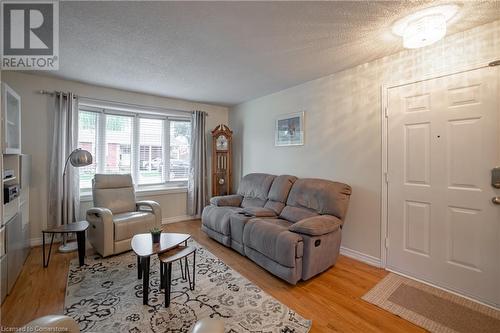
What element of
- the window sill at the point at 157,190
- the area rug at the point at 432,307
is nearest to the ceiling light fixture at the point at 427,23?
the area rug at the point at 432,307

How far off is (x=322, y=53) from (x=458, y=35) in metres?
1.18

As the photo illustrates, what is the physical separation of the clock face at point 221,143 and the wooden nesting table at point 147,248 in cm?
241

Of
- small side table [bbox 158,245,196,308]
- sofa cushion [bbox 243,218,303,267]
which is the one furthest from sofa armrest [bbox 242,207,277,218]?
small side table [bbox 158,245,196,308]

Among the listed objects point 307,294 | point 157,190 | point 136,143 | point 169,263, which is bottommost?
point 307,294

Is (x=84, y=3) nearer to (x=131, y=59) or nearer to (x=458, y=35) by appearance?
(x=131, y=59)

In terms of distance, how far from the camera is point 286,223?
108 inches

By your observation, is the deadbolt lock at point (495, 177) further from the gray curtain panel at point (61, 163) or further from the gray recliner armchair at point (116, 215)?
the gray curtain panel at point (61, 163)

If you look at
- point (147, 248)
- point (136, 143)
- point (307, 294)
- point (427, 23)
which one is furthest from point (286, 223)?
point (136, 143)

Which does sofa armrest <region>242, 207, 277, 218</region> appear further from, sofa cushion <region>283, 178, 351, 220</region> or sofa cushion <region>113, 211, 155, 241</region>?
sofa cushion <region>113, 211, 155, 241</region>

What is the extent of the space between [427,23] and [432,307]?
2.31 m

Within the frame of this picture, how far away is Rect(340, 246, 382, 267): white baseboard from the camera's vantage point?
101 inches

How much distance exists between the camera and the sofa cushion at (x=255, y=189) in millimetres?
3422

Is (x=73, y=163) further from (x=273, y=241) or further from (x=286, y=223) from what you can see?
(x=286, y=223)

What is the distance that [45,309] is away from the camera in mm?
1803
